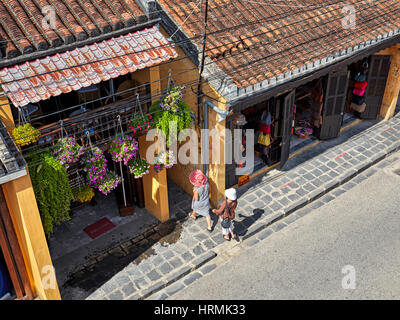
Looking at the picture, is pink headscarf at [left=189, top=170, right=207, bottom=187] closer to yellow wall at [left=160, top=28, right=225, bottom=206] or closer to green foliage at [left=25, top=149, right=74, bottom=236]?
yellow wall at [left=160, top=28, right=225, bottom=206]

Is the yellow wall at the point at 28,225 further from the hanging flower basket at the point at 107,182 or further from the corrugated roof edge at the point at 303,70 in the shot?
the corrugated roof edge at the point at 303,70

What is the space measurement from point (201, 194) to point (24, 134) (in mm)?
5120

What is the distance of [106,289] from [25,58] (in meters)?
5.69

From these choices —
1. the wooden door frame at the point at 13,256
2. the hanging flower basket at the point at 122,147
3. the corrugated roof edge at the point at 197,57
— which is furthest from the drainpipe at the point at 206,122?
the wooden door frame at the point at 13,256

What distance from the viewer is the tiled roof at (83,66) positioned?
927cm

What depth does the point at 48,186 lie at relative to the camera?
33.0 ft

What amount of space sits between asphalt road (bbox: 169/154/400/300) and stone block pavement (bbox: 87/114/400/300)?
1.19 ft

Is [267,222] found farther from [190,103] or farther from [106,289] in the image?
[106,289]

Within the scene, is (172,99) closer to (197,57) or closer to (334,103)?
(197,57)

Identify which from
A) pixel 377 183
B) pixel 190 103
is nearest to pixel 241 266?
pixel 190 103

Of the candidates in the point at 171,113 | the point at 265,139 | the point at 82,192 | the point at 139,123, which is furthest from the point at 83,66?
the point at 265,139

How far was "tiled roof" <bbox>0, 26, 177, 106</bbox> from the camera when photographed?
927 cm

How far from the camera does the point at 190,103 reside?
13070mm
